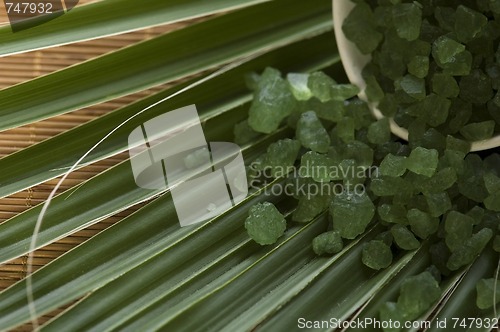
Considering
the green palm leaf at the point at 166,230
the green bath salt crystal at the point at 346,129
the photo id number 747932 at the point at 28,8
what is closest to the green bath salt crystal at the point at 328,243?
the green palm leaf at the point at 166,230

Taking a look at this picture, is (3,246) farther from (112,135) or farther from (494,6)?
(494,6)

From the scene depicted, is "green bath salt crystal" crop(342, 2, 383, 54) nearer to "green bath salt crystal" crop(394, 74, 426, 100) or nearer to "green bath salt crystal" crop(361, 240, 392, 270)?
"green bath salt crystal" crop(394, 74, 426, 100)

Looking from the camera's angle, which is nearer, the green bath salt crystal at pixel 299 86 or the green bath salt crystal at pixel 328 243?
the green bath salt crystal at pixel 328 243

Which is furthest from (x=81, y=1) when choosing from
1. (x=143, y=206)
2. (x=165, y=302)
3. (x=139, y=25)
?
(x=165, y=302)

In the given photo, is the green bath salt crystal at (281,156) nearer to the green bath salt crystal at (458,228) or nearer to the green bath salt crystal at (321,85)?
the green bath salt crystal at (321,85)

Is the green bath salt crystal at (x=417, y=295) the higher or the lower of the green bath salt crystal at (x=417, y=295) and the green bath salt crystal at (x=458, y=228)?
the lower

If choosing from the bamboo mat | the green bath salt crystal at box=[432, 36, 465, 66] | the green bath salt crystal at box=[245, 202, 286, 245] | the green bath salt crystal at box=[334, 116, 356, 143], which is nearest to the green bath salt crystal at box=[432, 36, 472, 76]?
the green bath salt crystal at box=[432, 36, 465, 66]
